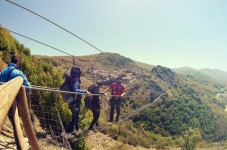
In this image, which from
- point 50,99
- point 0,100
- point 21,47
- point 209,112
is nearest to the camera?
point 0,100

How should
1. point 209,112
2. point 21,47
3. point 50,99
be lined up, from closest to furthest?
point 50,99 < point 21,47 < point 209,112

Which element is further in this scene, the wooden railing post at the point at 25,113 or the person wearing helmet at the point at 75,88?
the person wearing helmet at the point at 75,88

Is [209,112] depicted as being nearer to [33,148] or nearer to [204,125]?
[204,125]

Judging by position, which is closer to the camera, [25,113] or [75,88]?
[25,113]

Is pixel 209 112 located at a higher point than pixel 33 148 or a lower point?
lower

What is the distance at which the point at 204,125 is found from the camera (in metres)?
85.3

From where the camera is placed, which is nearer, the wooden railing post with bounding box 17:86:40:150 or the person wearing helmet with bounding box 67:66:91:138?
the wooden railing post with bounding box 17:86:40:150

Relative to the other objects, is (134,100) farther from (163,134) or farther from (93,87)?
(93,87)

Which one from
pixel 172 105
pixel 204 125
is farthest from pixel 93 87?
pixel 204 125

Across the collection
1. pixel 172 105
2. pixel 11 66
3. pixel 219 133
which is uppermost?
pixel 11 66

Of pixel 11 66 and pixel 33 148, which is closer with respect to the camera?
pixel 33 148

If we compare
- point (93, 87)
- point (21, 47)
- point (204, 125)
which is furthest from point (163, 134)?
point (93, 87)

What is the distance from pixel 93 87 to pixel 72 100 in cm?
168

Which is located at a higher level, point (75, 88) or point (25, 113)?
point (75, 88)
